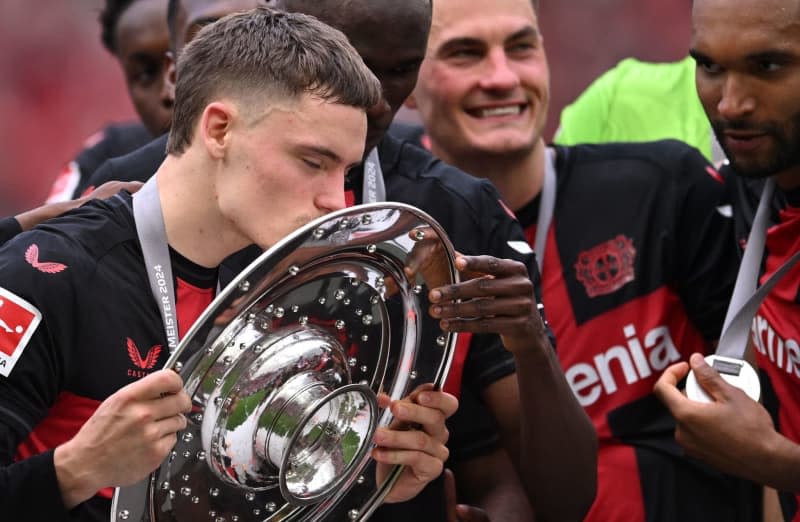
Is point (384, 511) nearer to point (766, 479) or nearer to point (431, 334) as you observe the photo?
point (431, 334)

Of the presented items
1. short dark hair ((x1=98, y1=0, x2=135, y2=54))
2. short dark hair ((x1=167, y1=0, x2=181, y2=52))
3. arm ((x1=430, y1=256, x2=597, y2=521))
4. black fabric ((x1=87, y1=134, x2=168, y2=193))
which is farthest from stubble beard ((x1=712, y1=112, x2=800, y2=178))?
short dark hair ((x1=98, y1=0, x2=135, y2=54))

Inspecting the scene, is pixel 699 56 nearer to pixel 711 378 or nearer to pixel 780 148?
pixel 780 148

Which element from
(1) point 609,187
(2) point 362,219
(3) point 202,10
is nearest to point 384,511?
(2) point 362,219

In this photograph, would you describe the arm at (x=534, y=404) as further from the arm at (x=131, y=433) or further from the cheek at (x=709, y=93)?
the cheek at (x=709, y=93)

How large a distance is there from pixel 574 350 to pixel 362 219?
1393 mm

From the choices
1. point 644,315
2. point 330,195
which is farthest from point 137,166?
point 644,315

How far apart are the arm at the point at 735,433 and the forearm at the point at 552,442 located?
214 mm

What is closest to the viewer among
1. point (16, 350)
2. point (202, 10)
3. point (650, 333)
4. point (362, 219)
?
point (362, 219)

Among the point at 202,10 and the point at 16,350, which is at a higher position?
the point at 202,10

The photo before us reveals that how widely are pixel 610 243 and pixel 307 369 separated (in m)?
1.40

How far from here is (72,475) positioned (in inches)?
75.8

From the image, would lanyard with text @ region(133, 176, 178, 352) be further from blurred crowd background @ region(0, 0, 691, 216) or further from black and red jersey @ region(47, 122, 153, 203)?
blurred crowd background @ region(0, 0, 691, 216)

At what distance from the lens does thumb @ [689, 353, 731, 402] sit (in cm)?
272

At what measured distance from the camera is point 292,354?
1.96 meters
